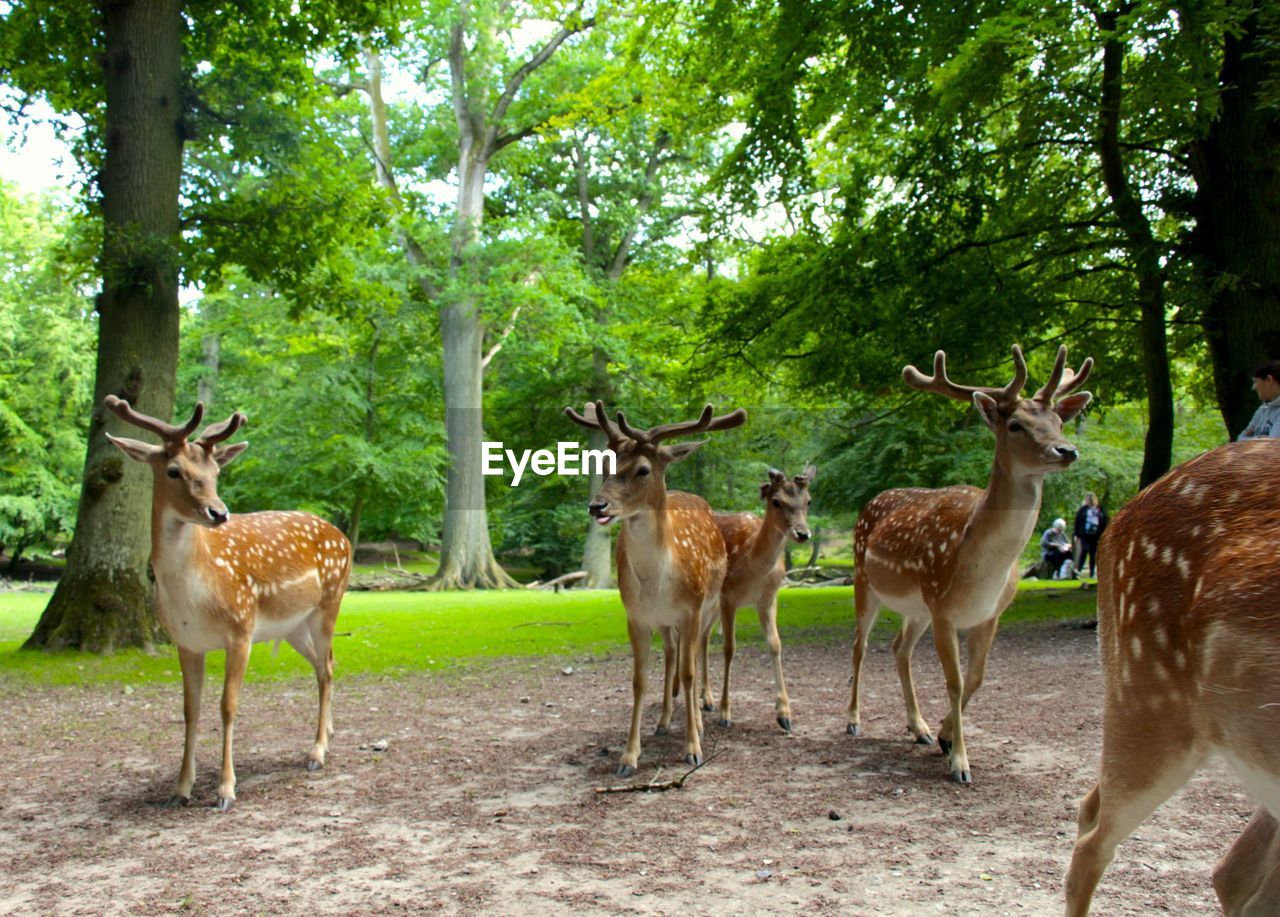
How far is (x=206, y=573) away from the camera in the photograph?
5422mm

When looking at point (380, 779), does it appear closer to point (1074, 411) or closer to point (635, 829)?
point (635, 829)

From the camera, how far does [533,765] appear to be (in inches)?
234

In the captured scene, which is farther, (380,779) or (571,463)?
(571,463)

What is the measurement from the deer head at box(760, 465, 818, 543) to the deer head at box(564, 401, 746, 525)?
4.48 feet

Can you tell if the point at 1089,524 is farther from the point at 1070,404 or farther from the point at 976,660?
the point at 1070,404

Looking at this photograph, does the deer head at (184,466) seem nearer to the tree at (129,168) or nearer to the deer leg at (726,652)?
the deer leg at (726,652)

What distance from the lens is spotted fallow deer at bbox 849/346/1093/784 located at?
5359mm

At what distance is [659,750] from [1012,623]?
7.55 metres

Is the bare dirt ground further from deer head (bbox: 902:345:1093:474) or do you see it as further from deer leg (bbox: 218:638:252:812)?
deer head (bbox: 902:345:1093:474)

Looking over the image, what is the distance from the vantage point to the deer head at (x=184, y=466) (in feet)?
17.1

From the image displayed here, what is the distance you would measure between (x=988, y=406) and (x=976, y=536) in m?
0.66

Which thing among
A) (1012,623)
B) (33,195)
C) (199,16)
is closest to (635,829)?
(1012,623)

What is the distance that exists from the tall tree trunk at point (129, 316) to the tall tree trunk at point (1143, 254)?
846cm

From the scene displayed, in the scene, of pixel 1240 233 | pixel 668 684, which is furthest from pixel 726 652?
pixel 1240 233
